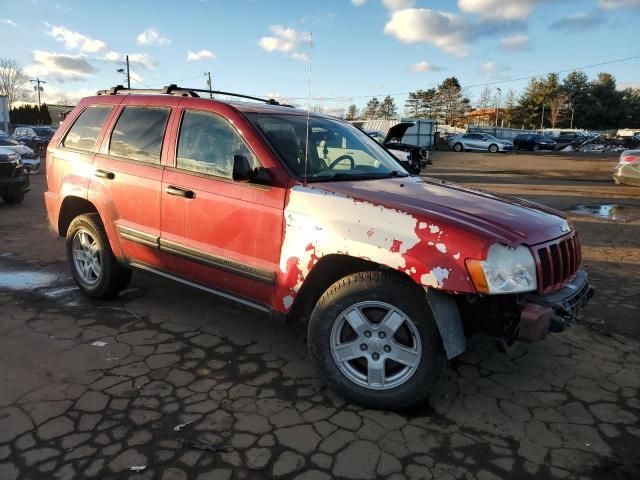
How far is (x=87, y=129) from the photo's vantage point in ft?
15.5

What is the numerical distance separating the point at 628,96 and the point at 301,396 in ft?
325

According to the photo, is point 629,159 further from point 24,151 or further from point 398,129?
point 24,151

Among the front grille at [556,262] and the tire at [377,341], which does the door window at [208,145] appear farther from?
the front grille at [556,262]

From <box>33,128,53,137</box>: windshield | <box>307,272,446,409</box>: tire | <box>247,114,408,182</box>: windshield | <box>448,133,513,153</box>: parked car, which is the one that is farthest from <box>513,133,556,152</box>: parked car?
<box>307,272,446,409</box>: tire

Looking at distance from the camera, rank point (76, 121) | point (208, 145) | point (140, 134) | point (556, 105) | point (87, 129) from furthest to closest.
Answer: point (556, 105) < point (76, 121) < point (87, 129) < point (140, 134) < point (208, 145)

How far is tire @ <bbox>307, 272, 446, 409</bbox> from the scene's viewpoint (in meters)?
2.84

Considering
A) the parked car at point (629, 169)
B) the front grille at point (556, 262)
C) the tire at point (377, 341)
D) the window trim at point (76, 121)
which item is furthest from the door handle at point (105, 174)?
the parked car at point (629, 169)

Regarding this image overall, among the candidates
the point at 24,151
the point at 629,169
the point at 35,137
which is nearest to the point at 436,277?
the point at 629,169

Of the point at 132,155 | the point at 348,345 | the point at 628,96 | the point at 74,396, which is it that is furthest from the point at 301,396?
the point at 628,96

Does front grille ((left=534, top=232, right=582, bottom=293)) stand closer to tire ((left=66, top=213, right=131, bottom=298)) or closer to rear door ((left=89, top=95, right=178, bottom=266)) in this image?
rear door ((left=89, top=95, right=178, bottom=266))

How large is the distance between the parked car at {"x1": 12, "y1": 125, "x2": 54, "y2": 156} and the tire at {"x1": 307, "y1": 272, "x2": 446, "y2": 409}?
22.7 m

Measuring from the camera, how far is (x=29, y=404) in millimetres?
2988

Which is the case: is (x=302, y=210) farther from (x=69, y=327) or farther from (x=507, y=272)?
(x=69, y=327)

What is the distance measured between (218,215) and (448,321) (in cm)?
174
